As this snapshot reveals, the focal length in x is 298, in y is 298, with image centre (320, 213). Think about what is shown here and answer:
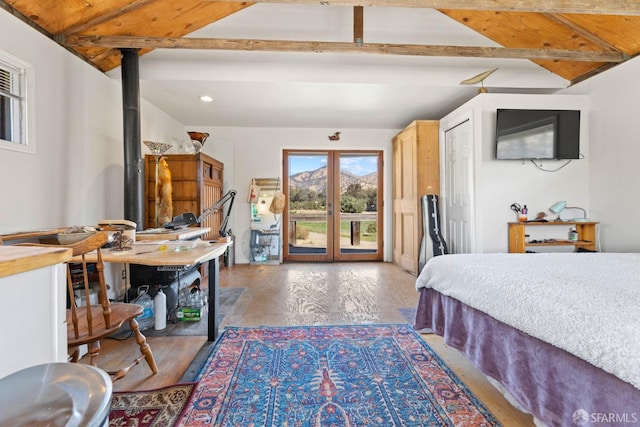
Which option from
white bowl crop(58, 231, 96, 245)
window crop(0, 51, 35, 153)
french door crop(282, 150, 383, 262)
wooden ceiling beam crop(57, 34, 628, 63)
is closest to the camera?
white bowl crop(58, 231, 96, 245)

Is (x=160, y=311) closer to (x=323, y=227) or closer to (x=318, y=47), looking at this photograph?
(x=318, y=47)

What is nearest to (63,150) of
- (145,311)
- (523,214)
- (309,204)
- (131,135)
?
(131,135)

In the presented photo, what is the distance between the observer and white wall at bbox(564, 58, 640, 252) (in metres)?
3.11

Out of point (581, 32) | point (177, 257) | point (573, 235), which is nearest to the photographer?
point (177, 257)

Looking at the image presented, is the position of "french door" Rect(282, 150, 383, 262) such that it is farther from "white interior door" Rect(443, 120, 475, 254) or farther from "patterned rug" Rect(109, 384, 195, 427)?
"patterned rug" Rect(109, 384, 195, 427)

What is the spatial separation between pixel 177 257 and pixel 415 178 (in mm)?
3631

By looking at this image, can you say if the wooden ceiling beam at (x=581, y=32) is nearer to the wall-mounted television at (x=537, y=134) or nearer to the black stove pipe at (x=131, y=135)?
the wall-mounted television at (x=537, y=134)

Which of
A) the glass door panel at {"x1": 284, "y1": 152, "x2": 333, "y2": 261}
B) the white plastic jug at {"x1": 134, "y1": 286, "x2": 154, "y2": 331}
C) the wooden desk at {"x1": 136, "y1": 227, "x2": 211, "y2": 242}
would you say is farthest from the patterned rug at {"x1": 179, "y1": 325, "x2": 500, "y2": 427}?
the glass door panel at {"x1": 284, "y1": 152, "x2": 333, "y2": 261}

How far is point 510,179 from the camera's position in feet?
11.9

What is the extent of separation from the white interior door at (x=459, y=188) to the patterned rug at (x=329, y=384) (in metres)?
2.01

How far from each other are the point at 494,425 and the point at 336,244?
14.2 ft

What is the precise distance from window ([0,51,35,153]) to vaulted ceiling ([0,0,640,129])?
407 millimetres

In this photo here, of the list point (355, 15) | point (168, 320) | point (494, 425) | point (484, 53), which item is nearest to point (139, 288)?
point (168, 320)

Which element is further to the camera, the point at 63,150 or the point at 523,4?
the point at 63,150
